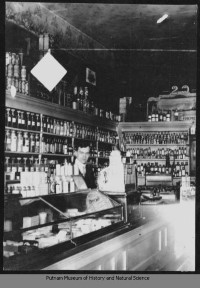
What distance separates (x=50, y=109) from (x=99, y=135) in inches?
79.7

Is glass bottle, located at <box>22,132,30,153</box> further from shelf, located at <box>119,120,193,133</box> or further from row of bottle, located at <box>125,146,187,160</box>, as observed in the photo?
shelf, located at <box>119,120,193,133</box>

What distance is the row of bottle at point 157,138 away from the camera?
7.50m

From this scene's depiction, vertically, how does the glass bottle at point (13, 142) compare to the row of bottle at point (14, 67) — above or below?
below

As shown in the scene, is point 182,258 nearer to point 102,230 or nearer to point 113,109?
point 102,230

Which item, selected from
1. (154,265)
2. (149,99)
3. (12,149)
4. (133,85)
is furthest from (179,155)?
(154,265)

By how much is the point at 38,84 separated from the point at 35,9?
1.31 metres

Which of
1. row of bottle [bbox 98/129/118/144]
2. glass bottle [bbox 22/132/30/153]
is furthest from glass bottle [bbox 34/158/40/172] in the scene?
row of bottle [bbox 98/129/118/144]

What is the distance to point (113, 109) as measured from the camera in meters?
7.80

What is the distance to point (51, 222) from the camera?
7.11ft

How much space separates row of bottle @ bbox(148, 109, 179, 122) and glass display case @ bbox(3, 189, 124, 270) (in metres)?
4.56

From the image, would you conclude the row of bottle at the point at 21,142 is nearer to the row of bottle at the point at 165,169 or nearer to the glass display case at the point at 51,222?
the glass display case at the point at 51,222

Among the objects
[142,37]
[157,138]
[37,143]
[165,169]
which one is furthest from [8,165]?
[157,138]

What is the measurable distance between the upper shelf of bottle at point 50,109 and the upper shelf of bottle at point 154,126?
2.97 feet

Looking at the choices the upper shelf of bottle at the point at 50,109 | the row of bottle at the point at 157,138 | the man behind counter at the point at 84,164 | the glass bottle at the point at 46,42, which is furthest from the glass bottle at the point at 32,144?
the row of bottle at the point at 157,138
